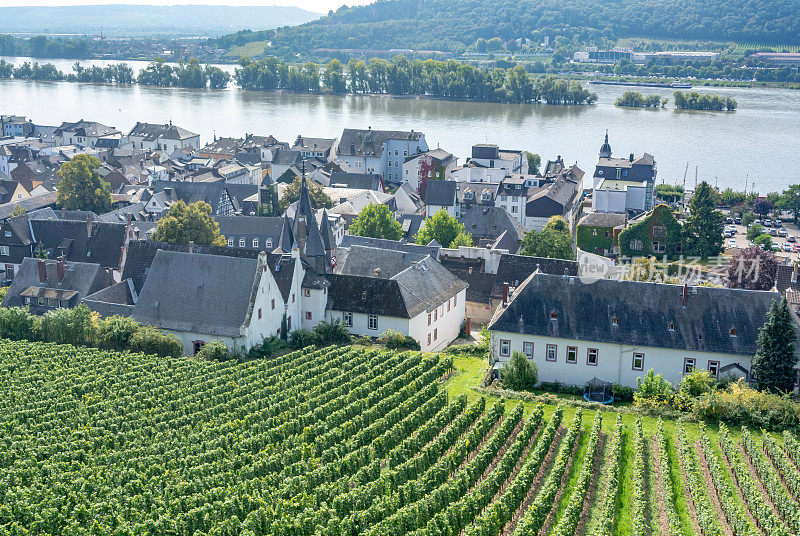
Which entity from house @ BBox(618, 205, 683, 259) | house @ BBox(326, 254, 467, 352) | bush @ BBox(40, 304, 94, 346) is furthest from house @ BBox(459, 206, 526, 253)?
bush @ BBox(40, 304, 94, 346)

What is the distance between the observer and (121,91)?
599 feet

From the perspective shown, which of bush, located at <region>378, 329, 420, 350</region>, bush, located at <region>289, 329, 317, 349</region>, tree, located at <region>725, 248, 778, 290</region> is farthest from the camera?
tree, located at <region>725, 248, 778, 290</region>

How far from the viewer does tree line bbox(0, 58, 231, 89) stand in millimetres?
185250

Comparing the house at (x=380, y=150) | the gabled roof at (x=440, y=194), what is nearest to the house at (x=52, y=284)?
the gabled roof at (x=440, y=194)

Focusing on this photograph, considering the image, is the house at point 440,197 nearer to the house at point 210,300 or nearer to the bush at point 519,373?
the house at point 210,300

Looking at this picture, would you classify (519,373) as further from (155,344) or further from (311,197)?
(311,197)

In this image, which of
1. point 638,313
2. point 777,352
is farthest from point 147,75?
point 777,352

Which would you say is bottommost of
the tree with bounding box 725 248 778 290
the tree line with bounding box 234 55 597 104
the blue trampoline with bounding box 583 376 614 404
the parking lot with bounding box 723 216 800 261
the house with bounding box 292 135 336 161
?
the blue trampoline with bounding box 583 376 614 404

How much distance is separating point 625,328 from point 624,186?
148 ft

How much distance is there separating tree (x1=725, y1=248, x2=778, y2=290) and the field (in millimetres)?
22881

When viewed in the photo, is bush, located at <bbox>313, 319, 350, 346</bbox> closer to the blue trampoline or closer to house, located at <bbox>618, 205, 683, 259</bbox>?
the blue trampoline

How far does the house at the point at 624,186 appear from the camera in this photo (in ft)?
259

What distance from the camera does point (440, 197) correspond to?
7806 centimetres

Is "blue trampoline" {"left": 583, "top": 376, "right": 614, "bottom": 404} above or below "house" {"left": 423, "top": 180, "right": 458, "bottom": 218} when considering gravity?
below
